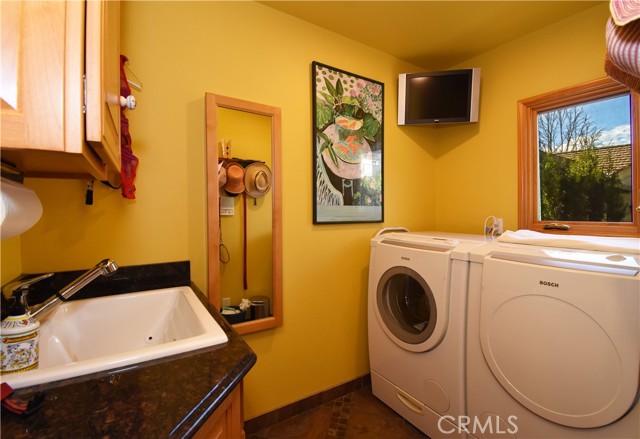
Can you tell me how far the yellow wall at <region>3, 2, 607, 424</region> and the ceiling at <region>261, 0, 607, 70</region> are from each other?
0.28ft

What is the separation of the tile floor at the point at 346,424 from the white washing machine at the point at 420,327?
72 mm

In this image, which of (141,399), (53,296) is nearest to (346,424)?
(141,399)

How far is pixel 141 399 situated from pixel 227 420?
0.92 ft

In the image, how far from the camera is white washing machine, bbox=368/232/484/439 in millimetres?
1389

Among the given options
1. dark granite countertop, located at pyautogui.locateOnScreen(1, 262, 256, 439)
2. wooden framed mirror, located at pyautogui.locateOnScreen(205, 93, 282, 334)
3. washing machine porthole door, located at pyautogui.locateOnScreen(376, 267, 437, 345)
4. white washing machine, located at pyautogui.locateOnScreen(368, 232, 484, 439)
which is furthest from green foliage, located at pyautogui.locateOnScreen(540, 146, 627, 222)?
dark granite countertop, located at pyautogui.locateOnScreen(1, 262, 256, 439)

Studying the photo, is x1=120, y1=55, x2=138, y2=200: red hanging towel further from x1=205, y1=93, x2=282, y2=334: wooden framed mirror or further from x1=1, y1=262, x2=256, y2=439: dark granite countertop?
x1=1, y1=262, x2=256, y2=439: dark granite countertop

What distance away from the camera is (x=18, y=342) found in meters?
0.63

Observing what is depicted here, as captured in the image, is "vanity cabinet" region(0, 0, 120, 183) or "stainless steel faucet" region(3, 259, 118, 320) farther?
"stainless steel faucet" region(3, 259, 118, 320)

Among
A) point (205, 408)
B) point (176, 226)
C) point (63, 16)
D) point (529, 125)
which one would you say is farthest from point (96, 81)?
point (529, 125)

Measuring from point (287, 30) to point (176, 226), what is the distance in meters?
1.39

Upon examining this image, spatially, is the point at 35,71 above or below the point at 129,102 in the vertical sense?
below

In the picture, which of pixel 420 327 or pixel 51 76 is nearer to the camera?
pixel 51 76

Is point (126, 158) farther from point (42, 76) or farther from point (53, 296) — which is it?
point (42, 76)

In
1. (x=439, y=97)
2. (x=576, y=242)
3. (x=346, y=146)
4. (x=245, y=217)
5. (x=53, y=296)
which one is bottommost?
(x=53, y=296)
